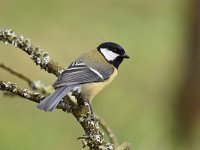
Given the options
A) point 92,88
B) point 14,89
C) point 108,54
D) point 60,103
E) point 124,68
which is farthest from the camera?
point 124,68

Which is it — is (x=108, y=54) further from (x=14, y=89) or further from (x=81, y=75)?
(x=14, y=89)

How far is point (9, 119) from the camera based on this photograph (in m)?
5.96

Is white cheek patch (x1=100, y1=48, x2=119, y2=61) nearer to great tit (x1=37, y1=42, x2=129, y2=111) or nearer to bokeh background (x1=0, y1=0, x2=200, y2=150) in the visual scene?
great tit (x1=37, y1=42, x2=129, y2=111)

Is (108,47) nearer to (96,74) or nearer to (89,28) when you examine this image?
(96,74)

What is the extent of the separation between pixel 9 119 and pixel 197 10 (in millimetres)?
2237

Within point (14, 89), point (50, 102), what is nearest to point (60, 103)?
point (50, 102)

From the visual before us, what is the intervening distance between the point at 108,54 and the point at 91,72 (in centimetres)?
19

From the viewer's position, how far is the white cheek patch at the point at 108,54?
288 cm

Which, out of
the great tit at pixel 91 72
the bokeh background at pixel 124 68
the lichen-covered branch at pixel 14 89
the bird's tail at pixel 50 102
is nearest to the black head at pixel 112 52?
the great tit at pixel 91 72

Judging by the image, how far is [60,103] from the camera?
1926 mm

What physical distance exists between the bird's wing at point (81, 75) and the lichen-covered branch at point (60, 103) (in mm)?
350

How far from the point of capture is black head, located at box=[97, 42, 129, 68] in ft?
9.26

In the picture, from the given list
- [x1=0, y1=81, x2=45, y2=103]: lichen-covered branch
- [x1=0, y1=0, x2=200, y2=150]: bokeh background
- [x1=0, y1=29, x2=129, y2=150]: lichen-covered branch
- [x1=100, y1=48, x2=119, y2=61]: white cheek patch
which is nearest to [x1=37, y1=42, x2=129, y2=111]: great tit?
[x1=100, y1=48, x2=119, y2=61]: white cheek patch

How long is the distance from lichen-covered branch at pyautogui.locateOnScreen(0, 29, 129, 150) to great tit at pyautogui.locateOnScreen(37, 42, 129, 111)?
231mm
